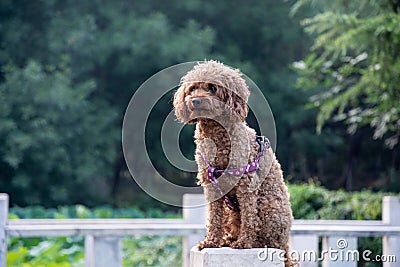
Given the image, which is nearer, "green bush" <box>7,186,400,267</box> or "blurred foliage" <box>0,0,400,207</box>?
"green bush" <box>7,186,400,267</box>

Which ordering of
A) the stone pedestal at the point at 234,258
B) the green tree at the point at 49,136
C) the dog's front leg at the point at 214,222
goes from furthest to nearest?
1. the green tree at the point at 49,136
2. the dog's front leg at the point at 214,222
3. the stone pedestal at the point at 234,258

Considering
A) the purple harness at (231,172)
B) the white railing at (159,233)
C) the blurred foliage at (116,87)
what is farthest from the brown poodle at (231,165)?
the blurred foliage at (116,87)

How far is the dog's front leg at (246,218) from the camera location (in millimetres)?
3872

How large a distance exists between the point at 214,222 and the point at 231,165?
35 cm

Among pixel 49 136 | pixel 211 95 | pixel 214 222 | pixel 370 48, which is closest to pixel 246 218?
pixel 214 222

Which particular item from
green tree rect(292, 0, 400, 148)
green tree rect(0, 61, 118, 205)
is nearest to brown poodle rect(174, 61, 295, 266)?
green tree rect(292, 0, 400, 148)

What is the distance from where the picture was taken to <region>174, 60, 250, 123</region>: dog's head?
3.70 m

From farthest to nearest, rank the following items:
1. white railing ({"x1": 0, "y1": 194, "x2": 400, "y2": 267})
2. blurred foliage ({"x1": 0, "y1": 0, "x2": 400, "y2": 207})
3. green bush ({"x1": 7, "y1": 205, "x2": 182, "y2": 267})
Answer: blurred foliage ({"x1": 0, "y1": 0, "x2": 400, "y2": 207}) → green bush ({"x1": 7, "y1": 205, "x2": 182, "y2": 267}) → white railing ({"x1": 0, "y1": 194, "x2": 400, "y2": 267})

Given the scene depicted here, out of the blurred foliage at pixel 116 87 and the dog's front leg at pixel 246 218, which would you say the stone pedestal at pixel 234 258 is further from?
the blurred foliage at pixel 116 87

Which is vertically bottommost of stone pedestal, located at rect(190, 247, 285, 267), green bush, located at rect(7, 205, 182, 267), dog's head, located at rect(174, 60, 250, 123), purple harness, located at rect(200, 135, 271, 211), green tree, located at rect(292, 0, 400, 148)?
stone pedestal, located at rect(190, 247, 285, 267)

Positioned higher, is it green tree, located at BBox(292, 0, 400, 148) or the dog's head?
green tree, located at BBox(292, 0, 400, 148)

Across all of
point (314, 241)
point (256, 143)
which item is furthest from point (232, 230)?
point (314, 241)

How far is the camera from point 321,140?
15844 mm

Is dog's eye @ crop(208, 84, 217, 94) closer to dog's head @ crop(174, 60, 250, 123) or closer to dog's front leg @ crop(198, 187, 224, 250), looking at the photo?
dog's head @ crop(174, 60, 250, 123)
